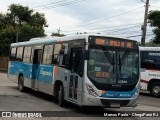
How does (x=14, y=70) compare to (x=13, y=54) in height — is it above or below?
below

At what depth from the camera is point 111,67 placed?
42.8 ft

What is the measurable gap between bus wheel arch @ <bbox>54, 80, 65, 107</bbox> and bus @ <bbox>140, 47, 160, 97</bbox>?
8403mm

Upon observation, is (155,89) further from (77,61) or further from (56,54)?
(77,61)

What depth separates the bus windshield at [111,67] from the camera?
42.3ft

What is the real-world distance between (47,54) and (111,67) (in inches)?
194

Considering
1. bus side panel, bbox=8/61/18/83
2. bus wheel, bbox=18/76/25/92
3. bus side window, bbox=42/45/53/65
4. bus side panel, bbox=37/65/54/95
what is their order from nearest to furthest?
bus side panel, bbox=37/65/54/95 → bus side window, bbox=42/45/53/65 → bus wheel, bbox=18/76/25/92 → bus side panel, bbox=8/61/18/83

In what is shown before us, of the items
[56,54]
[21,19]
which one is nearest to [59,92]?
[56,54]

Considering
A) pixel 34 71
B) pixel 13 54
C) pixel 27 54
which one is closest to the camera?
pixel 34 71

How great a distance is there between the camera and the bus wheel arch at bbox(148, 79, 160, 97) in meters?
22.2

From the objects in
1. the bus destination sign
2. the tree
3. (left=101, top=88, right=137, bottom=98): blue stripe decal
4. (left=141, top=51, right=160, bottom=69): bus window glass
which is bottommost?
(left=101, top=88, right=137, bottom=98): blue stripe decal

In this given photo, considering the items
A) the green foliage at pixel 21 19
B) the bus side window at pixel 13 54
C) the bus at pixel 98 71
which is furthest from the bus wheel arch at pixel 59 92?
the green foliage at pixel 21 19

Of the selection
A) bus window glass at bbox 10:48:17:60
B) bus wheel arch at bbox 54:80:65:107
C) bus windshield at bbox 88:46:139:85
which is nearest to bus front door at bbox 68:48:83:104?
bus windshield at bbox 88:46:139:85

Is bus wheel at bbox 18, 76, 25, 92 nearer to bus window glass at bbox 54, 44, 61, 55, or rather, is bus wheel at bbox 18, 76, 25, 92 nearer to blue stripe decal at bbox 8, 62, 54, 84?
blue stripe decal at bbox 8, 62, 54, 84

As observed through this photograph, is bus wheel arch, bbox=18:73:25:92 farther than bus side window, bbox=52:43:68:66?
Yes
